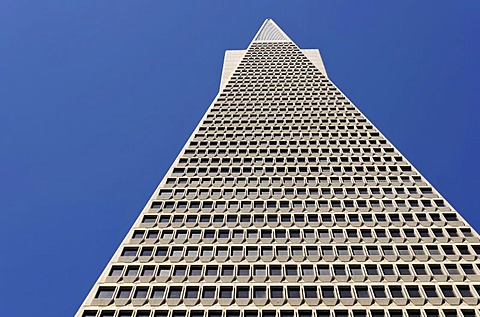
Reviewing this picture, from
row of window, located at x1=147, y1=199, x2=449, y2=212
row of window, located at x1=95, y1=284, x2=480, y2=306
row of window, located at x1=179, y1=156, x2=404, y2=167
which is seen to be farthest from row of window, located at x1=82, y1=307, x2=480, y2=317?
row of window, located at x1=179, y1=156, x2=404, y2=167

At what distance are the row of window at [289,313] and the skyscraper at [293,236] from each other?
4.0 inches

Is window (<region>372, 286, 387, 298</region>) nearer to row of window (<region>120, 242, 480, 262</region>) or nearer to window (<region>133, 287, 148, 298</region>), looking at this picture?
row of window (<region>120, 242, 480, 262</region>)

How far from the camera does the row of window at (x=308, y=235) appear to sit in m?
51.8

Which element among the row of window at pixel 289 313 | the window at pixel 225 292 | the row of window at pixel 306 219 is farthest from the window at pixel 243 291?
the row of window at pixel 306 219

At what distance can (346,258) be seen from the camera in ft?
161

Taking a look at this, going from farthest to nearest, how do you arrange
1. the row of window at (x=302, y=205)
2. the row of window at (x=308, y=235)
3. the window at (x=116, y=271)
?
the row of window at (x=302, y=205), the row of window at (x=308, y=235), the window at (x=116, y=271)

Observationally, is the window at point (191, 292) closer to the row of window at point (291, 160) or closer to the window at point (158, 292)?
the window at point (158, 292)

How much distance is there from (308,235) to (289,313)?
12670mm

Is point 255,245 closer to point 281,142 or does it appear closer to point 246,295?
point 246,295

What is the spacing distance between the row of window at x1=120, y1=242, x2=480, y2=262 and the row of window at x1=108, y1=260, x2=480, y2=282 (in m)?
1.18

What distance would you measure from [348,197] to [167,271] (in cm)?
2676

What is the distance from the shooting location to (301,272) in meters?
47.2

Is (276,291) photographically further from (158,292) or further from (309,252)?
(158,292)

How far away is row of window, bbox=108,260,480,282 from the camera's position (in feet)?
152
